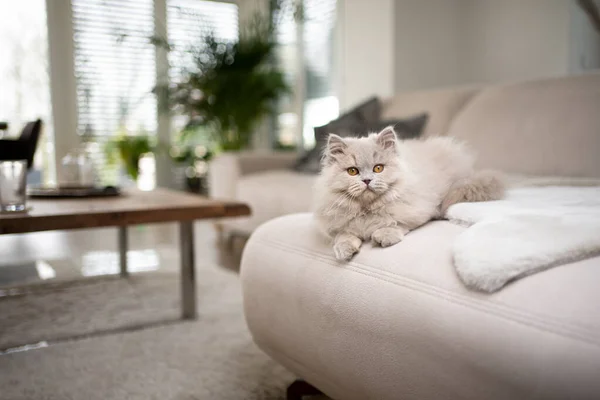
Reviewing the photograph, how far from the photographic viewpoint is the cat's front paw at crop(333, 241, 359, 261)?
0.95m

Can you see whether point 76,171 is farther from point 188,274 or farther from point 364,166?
point 364,166

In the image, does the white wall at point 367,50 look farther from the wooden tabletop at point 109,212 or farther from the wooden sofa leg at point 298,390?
the wooden sofa leg at point 298,390

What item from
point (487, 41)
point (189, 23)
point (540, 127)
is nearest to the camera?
point (540, 127)

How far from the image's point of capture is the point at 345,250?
955mm

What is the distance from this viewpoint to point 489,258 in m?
0.73

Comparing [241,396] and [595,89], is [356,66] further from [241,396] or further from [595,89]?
[241,396]

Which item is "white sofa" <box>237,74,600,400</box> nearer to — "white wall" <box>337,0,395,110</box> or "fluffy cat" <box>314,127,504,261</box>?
"fluffy cat" <box>314,127,504,261</box>

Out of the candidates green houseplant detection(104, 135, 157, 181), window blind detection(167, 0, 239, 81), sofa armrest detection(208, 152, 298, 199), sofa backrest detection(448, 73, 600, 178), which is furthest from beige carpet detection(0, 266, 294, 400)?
window blind detection(167, 0, 239, 81)

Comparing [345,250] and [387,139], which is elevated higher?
[387,139]

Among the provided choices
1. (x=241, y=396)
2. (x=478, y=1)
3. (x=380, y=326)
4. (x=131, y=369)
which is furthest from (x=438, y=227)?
(x=478, y=1)

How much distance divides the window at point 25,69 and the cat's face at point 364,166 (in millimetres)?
4338

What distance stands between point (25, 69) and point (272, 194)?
3.43 metres

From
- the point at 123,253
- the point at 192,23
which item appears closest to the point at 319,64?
the point at 192,23

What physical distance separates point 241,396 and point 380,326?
20.8 inches
